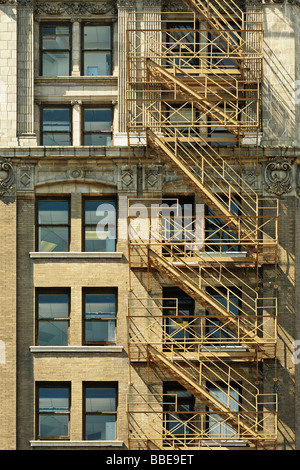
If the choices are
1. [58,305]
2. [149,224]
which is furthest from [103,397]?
[149,224]

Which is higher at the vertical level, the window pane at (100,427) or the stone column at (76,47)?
the stone column at (76,47)

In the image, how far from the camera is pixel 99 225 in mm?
49875

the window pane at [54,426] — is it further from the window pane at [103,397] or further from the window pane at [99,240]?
the window pane at [99,240]

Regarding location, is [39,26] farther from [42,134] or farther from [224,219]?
[224,219]

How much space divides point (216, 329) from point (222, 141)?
6.16m

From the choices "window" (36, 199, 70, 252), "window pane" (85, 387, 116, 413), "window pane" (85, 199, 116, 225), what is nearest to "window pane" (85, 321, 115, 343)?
"window pane" (85, 387, 116, 413)

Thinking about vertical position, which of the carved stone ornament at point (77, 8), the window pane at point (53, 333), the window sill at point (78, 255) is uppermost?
the carved stone ornament at point (77, 8)

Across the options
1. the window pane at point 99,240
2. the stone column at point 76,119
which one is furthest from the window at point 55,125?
the window pane at point 99,240

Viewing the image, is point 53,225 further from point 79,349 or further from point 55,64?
point 55,64

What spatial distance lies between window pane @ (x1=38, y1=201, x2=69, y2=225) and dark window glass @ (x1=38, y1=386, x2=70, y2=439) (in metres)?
5.49

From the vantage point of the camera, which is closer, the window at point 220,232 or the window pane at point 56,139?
the window at point 220,232

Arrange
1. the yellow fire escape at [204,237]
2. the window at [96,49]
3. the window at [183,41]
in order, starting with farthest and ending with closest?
the window at [96,49]
the window at [183,41]
the yellow fire escape at [204,237]

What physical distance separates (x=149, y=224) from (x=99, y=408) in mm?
6168

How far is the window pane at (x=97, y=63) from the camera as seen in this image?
50.7 meters
